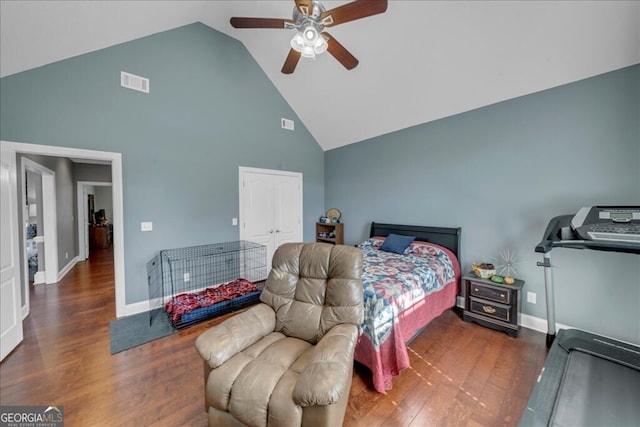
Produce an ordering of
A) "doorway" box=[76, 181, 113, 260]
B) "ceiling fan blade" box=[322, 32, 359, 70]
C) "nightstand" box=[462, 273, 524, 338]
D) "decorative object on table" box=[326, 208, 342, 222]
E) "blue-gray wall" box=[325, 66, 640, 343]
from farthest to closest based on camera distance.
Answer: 1. "doorway" box=[76, 181, 113, 260]
2. "decorative object on table" box=[326, 208, 342, 222]
3. "nightstand" box=[462, 273, 524, 338]
4. "blue-gray wall" box=[325, 66, 640, 343]
5. "ceiling fan blade" box=[322, 32, 359, 70]

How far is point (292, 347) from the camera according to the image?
1.73 meters

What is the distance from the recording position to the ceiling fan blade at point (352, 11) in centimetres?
188

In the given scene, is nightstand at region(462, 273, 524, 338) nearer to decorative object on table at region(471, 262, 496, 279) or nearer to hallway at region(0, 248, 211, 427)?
decorative object on table at region(471, 262, 496, 279)

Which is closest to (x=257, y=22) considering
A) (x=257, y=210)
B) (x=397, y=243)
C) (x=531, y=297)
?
(x=257, y=210)

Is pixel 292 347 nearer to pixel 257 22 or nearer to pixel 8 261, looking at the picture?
pixel 257 22

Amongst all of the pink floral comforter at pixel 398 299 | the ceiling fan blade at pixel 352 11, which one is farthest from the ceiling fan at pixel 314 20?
the pink floral comforter at pixel 398 299

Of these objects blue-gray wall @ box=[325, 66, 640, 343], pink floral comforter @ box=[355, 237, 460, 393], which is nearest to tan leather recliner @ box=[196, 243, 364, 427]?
pink floral comforter @ box=[355, 237, 460, 393]

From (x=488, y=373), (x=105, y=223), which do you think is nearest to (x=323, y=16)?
(x=488, y=373)

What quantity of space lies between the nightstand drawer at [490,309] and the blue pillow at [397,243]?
106cm

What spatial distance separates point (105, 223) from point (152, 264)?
652 cm

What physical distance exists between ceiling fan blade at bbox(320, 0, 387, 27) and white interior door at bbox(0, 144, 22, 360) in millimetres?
3340

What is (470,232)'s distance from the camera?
344 cm

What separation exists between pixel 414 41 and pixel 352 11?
1332 millimetres

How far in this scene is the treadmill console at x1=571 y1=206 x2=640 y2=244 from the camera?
198cm
